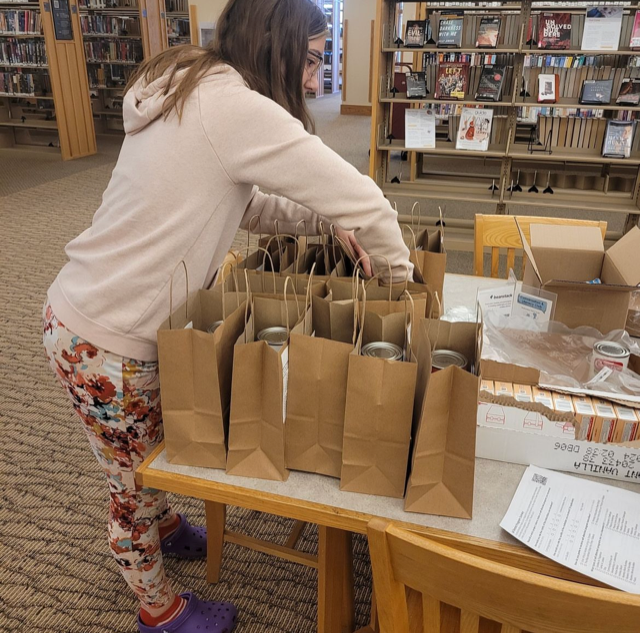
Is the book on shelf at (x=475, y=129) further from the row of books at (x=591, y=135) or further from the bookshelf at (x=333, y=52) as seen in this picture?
the bookshelf at (x=333, y=52)

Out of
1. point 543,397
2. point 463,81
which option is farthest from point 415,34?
point 543,397

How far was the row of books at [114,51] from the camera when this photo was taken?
26.8 feet

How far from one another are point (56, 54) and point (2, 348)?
4.86m

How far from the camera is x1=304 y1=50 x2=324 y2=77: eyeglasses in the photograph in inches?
48.1

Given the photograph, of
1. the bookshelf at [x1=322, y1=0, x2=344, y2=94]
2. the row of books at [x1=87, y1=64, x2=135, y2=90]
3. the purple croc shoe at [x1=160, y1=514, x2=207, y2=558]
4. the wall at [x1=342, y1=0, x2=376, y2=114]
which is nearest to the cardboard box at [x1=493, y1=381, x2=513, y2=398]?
the purple croc shoe at [x1=160, y1=514, x2=207, y2=558]

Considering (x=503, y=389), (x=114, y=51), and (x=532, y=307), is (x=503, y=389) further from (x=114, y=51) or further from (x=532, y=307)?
(x=114, y=51)

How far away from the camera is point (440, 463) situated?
91 centimetres

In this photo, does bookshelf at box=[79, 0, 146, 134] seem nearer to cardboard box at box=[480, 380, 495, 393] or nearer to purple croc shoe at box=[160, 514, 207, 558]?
purple croc shoe at box=[160, 514, 207, 558]

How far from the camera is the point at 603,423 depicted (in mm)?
947

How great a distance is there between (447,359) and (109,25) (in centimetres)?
865

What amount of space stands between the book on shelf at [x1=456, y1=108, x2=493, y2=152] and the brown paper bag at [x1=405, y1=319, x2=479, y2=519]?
3746 mm

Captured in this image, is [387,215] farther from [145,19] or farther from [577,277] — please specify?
[145,19]

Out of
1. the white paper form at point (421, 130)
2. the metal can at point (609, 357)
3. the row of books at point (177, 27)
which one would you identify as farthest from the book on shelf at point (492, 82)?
the row of books at point (177, 27)

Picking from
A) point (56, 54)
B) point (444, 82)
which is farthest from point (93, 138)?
point (444, 82)
